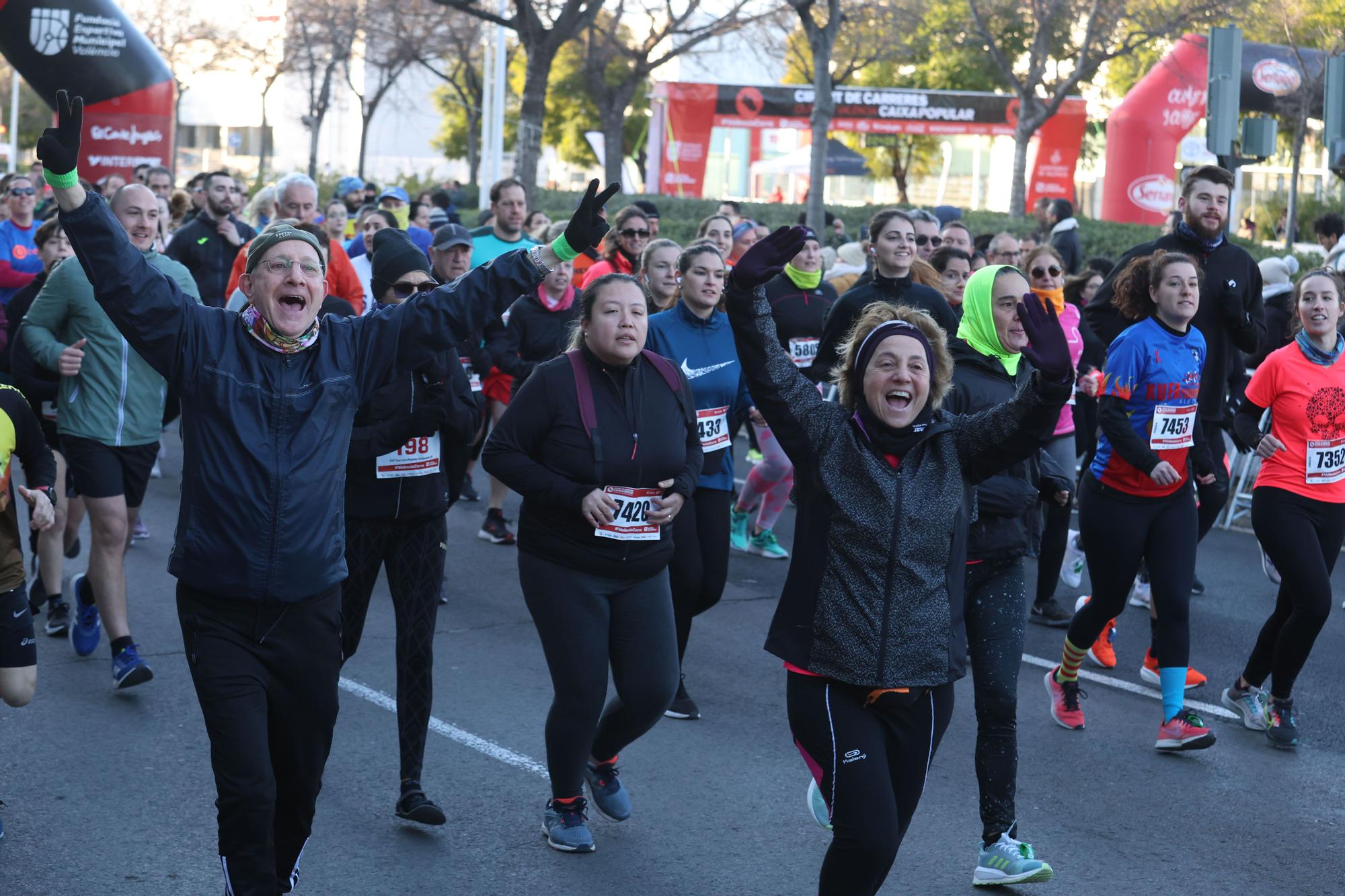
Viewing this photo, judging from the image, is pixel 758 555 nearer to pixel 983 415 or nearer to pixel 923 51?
pixel 983 415

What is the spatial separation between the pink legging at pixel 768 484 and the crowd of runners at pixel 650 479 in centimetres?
183

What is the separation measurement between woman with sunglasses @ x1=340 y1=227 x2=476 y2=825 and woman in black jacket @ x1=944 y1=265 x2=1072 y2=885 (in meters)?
1.81

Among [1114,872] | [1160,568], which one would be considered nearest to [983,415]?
[1114,872]

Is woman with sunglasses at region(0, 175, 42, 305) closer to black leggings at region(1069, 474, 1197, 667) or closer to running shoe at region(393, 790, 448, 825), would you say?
running shoe at region(393, 790, 448, 825)

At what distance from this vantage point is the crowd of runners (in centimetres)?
389

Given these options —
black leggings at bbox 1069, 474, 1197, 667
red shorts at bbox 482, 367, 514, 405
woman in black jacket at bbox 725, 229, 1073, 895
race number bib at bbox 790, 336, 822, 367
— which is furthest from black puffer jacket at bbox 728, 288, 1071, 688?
red shorts at bbox 482, 367, 514, 405

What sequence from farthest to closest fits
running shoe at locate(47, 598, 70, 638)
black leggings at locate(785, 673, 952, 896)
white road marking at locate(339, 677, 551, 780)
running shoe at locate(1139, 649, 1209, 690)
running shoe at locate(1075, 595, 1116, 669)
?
running shoe at locate(1075, 595, 1116, 669) → running shoe at locate(47, 598, 70, 638) → running shoe at locate(1139, 649, 1209, 690) → white road marking at locate(339, 677, 551, 780) → black leggings at locate(785, 673, 952, 896)

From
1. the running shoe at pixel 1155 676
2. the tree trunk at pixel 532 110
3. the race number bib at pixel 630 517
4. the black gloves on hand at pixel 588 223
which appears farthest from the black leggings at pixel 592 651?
the tree trunk at pixel 532 110

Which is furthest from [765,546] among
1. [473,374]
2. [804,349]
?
[473,374]

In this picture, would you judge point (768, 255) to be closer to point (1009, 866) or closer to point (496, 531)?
point (1009, 866)

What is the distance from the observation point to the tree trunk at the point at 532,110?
2425cm

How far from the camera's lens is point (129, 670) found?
6508mm

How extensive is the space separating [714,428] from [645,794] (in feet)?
5.41

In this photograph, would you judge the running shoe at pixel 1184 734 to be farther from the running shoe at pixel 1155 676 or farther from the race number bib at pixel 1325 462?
the race number bib at pixel 1325 462
